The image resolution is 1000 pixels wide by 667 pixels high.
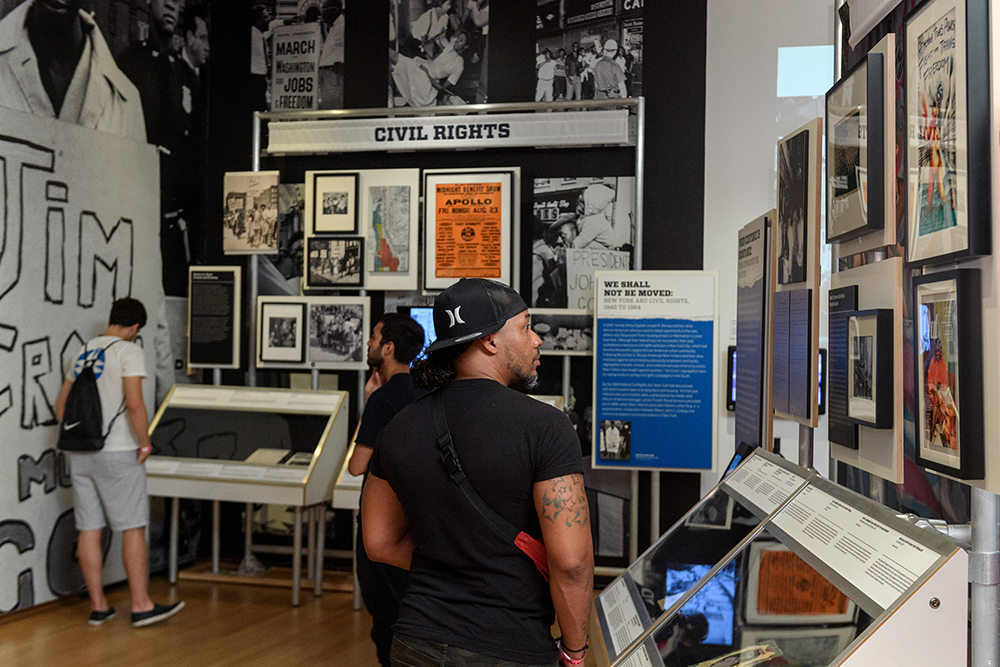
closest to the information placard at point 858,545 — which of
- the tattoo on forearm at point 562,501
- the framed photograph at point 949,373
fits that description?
the framed photograph at point 949,373

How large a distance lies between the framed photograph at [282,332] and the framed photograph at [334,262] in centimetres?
23

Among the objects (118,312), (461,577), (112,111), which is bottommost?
(461,577)

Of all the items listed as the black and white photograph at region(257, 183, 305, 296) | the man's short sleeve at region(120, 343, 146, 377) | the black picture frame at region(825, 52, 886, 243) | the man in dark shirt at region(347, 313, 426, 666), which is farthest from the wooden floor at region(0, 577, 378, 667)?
the black picture frame at region(825, 52, 886, 243)

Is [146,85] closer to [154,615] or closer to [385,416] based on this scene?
[154,615]

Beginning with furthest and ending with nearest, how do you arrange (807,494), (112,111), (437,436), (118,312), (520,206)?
(520,206), (112,111), (118,312), (807,494), (437,436)

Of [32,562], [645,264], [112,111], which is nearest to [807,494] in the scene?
[645,264]

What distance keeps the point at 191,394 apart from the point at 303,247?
1.28m

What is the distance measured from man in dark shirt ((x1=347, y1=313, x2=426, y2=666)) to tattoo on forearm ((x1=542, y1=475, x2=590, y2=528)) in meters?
1.33

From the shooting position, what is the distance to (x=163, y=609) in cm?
461

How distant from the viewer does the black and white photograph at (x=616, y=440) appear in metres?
4.93

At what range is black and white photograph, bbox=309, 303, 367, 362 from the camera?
5668 millimetres

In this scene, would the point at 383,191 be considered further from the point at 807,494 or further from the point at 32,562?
the point at 807,494

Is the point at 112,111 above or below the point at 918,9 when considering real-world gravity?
above

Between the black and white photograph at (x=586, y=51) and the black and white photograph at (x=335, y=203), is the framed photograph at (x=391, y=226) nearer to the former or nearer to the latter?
the black and white photograph at (x=335, y=203)
